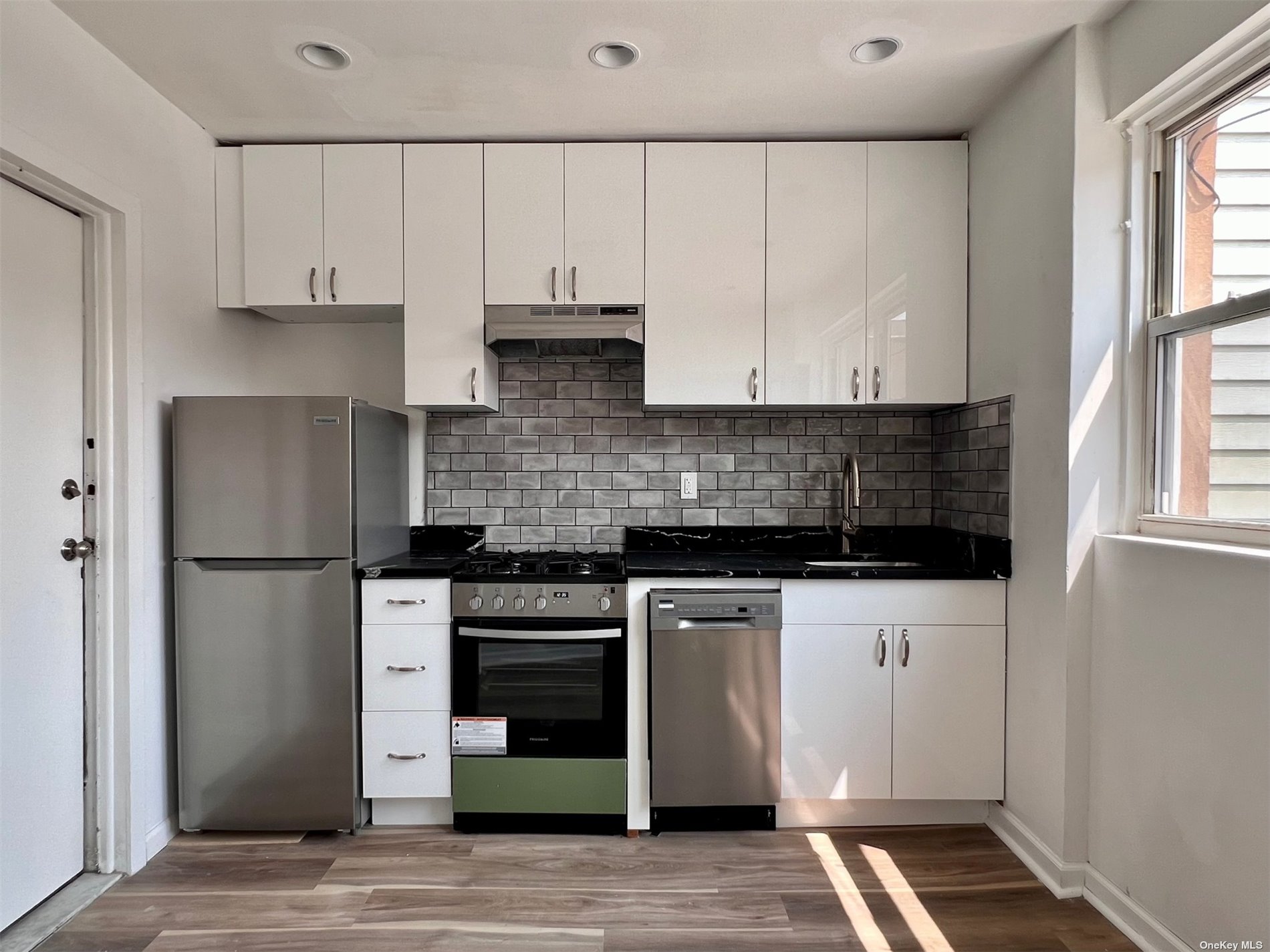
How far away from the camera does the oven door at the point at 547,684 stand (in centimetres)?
245

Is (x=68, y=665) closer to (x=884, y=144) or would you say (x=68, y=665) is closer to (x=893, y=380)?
(x=893, y=380)

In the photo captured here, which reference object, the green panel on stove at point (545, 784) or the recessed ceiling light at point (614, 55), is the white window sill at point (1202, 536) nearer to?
the green panel on stove at point (545, 784)

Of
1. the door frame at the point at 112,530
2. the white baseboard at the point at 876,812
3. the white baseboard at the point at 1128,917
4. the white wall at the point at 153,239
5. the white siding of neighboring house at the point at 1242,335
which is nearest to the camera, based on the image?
the white siding of neighboring house at the point at 1242,335

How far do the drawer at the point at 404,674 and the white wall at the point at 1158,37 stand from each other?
2.64 meters

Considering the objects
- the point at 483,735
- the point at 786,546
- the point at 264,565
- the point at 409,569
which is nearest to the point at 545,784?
the point at 483,735

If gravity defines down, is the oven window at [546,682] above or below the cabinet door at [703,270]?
below

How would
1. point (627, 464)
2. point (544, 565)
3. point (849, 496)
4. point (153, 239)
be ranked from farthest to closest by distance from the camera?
point (627, 464)
point (849, 496)
point (544, 565)
point (153, 239)

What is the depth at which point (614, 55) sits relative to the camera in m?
2.17

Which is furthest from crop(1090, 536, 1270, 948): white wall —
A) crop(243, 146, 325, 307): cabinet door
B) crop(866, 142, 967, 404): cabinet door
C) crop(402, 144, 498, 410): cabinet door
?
crop(243, 146, 325, 307): cabinet door

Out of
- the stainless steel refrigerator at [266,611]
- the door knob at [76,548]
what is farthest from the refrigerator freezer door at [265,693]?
the door knob at [76,548]

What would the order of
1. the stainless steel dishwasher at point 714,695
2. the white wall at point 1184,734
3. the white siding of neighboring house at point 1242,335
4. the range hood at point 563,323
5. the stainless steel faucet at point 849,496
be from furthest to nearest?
the stainless steel faucet at point 849,496, the range hood at point 563,323, the stainless steel dishwasher at point 714,695, the white siding of neighboring house at point 1242,335, the white wall at point 1184,734

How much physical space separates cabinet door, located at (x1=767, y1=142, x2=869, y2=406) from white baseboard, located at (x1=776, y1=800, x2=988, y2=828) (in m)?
1.46

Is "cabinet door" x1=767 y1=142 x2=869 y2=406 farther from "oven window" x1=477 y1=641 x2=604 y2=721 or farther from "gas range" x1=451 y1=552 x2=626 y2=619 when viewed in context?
"oven window" x1=477 y1=641 x2=604 y2=721

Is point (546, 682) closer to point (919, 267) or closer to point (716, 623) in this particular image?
point (716, 623)
